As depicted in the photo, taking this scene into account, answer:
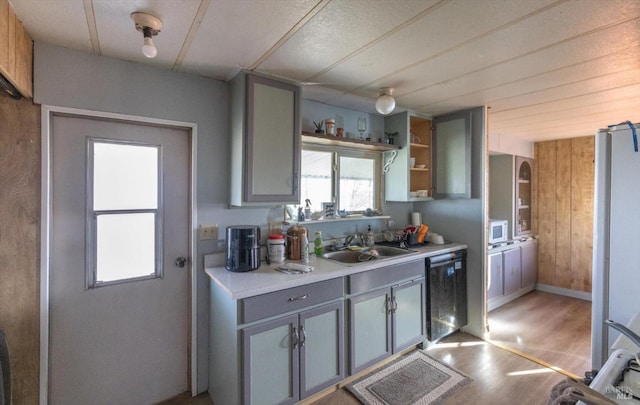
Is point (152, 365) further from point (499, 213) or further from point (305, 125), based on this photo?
point (499, 213)

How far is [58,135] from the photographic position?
1653mm

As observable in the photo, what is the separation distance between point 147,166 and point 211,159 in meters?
0.40

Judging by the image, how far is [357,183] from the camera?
291 centimetres

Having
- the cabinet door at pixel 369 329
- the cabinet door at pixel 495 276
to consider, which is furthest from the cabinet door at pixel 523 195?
the cabinet door at pixel 369 329

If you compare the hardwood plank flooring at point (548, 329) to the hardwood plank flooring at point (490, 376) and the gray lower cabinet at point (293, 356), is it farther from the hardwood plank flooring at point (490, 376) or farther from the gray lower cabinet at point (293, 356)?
the gray lower cabinet at point (293, 356)

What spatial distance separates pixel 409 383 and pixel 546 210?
3.68 m

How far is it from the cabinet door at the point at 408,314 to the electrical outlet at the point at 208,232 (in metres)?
1.43

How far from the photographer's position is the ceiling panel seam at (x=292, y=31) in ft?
4.12

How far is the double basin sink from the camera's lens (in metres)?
2.44

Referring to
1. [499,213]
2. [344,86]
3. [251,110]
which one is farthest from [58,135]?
[499,213]

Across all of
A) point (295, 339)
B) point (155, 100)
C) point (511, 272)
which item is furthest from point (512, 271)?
point (155, 100)

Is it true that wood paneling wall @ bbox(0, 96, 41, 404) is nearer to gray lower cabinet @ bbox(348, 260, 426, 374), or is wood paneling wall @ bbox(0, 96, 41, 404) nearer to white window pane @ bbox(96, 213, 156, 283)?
white window pane @ bbox(96, 213, 156, 283)

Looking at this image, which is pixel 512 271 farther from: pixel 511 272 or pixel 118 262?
pixel 118 262

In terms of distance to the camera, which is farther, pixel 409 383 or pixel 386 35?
pixel 409 383
